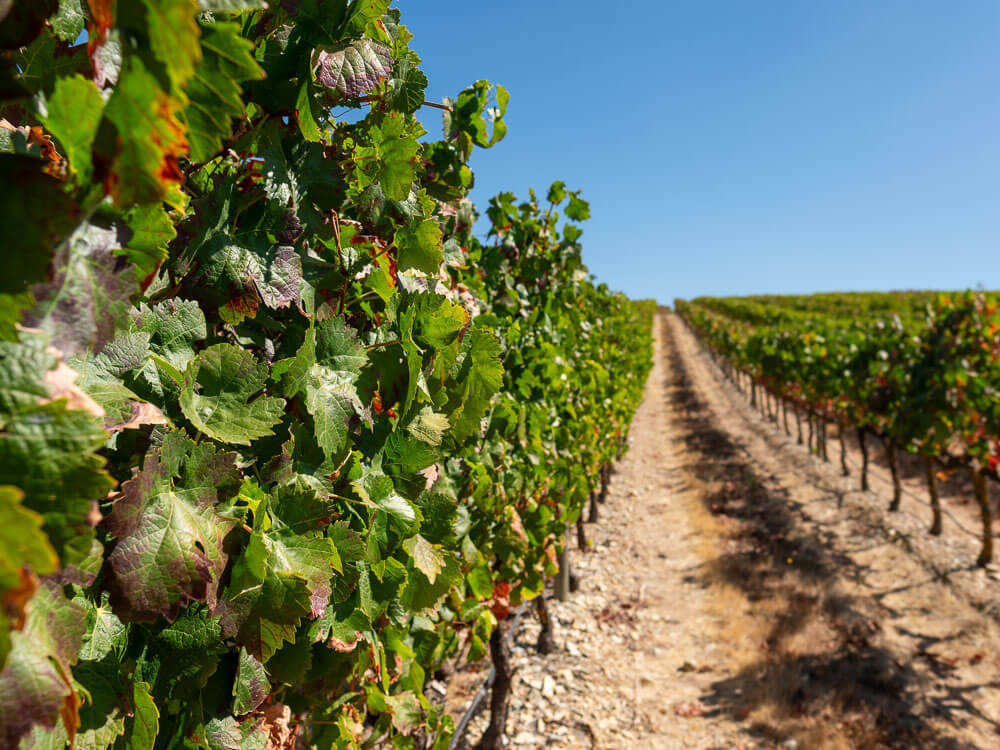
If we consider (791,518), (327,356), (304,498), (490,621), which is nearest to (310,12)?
(327,356)

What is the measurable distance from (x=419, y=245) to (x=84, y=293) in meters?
1.05

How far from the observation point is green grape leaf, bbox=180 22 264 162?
620 millimetres

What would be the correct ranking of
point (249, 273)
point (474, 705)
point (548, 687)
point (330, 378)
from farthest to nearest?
point (548, 687) < point (474, 705) < point (330, 378) < point (249, 273)

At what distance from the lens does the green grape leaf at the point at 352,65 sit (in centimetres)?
123

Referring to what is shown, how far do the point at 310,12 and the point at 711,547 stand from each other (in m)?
9.41

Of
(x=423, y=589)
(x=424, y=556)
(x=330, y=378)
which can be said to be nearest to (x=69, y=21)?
(x=330, y=378)

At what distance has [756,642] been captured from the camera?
6.58m

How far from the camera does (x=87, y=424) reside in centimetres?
58

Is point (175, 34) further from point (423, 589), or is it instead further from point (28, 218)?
point (423, 589)

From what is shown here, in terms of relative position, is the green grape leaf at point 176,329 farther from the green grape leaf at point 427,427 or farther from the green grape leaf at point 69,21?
the green grape leaf at point 427,427

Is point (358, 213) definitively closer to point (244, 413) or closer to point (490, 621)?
point (244, 413)

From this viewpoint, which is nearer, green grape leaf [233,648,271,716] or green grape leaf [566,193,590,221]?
green grape leaf [233,648,271,716]

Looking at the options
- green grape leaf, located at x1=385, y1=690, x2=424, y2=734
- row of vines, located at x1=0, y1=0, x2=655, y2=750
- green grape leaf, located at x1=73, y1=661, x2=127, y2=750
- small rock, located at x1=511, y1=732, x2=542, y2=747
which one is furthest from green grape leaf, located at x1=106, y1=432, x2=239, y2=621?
small rock, located at x1=511, y1=732, x2=542, y2=747

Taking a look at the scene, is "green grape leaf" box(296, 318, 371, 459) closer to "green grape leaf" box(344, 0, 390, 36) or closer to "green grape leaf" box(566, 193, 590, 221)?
"green grape leaf" box(344, 0, 390, 36)
